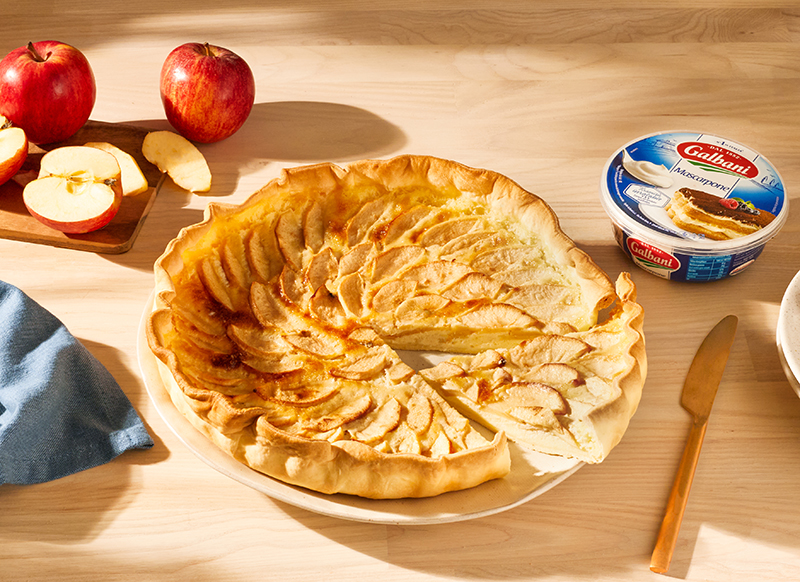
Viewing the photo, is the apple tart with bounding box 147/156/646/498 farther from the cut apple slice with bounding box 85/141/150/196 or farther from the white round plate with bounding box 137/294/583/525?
the cut apple slice with bounding box 85/141/150/196

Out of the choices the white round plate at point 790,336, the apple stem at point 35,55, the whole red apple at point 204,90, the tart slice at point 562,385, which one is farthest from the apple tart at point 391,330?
the apple stem at point 35,55

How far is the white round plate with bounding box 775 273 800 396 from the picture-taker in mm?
2080

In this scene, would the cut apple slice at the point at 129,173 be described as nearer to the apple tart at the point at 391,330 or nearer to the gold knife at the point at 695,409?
the apple tart at the point at 391,330

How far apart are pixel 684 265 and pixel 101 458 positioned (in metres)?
1.80

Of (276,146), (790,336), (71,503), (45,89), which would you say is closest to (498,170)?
(276,146)

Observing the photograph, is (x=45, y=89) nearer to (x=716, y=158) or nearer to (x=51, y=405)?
(x=51, y=405)

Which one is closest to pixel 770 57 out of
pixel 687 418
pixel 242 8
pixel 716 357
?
pixel 716 357

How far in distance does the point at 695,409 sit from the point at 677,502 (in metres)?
0.32

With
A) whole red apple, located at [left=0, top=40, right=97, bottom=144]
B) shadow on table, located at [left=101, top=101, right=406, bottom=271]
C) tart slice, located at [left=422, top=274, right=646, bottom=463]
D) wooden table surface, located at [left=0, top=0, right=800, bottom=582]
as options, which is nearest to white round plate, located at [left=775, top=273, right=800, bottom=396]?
wooden table surface, located at [left=0, top=0, right=800, bottom=582]

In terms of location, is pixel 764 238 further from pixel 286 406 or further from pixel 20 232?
pixel 20 232

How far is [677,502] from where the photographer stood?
6.40 ft

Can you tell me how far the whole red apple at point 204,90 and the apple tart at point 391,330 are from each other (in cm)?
55

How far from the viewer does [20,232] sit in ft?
8.38

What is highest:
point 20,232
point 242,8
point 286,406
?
point 242,8
